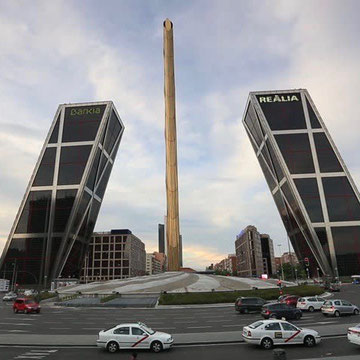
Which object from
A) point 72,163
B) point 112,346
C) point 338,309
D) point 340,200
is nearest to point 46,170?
point 72,163

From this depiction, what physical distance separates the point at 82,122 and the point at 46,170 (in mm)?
17735

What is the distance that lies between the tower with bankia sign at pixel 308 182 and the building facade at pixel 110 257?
97.1 m

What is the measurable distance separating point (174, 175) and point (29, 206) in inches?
1669

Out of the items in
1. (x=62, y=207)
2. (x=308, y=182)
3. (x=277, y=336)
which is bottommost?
(x=277, y=336)

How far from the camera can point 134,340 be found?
17.5m

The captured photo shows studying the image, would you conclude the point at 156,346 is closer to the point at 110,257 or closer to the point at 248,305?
the point at 248,305

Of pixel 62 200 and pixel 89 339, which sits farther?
pixel 62 200

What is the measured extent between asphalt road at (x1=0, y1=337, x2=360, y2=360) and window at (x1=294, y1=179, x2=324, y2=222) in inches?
2981

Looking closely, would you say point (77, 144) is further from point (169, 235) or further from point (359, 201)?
point (359, 201)

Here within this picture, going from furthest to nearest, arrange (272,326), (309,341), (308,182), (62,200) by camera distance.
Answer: (62,200) < (308,182) < (272,326) < (309,341)

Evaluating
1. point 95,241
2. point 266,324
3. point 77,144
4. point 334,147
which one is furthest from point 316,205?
point 95,241

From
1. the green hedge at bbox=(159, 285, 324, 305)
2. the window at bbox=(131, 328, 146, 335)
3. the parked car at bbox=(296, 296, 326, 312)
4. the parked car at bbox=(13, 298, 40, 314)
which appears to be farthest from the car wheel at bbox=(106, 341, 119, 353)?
the green hedge at bbox=(159, 285, 324, 305)

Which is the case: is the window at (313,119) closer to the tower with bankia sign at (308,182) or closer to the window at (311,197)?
the tower with bankia sign at (308,182)

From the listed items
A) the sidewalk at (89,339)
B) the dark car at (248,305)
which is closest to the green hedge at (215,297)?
the dark car at (248,305)
